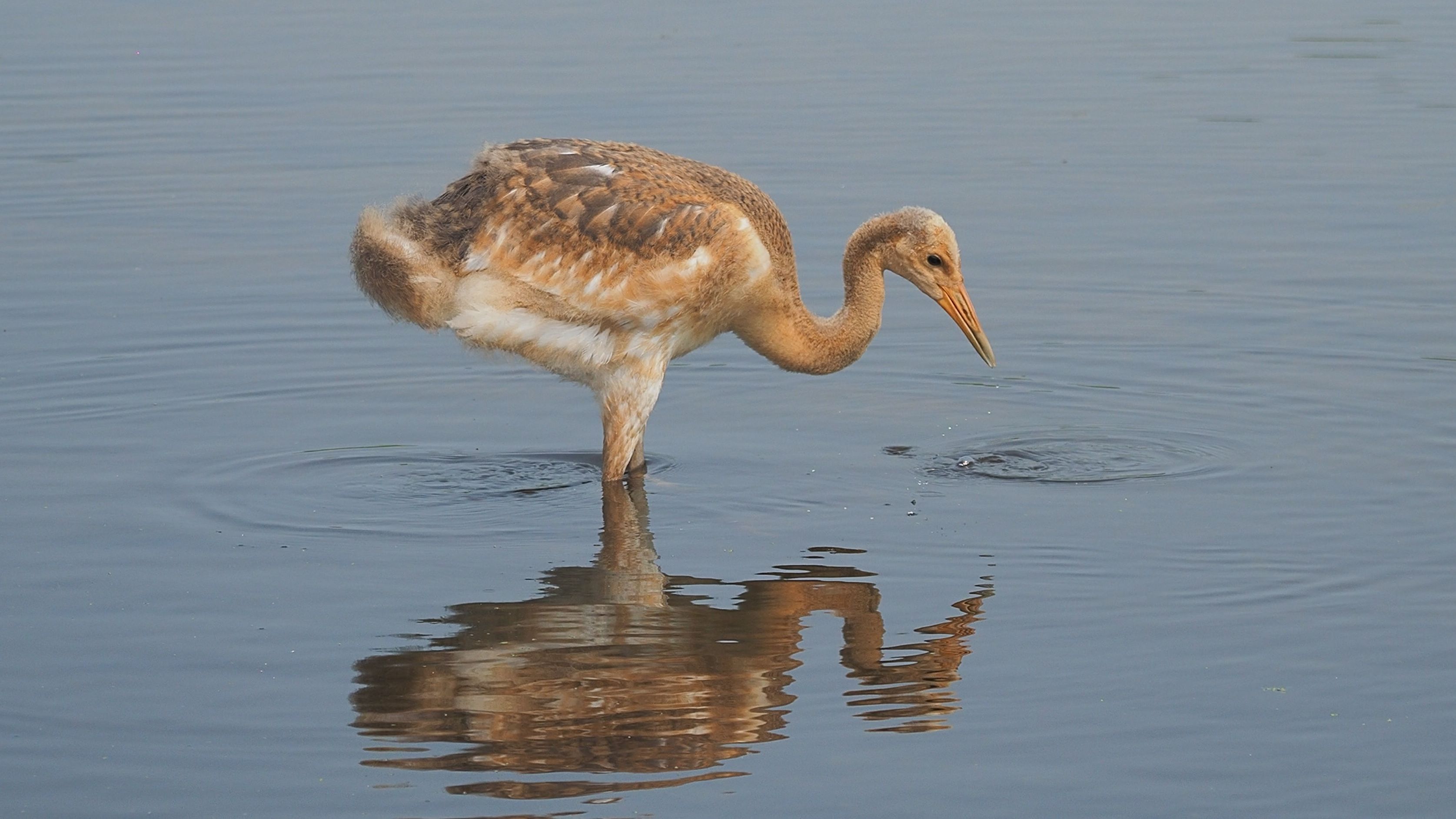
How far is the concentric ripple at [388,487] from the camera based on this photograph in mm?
8773

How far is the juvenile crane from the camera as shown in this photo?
342 inches

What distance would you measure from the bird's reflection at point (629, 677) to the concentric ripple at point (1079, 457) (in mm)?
1315

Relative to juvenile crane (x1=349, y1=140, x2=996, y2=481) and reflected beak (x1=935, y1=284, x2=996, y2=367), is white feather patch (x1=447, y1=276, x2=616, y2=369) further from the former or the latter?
reflected beak (x1=935, y1=284, x2=996, y2=367)

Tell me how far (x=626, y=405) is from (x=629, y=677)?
2.29m

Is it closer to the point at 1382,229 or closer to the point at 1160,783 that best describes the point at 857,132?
the point at 1382,229

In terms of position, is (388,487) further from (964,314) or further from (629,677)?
(964,314)

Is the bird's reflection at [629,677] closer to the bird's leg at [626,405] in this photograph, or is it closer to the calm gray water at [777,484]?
the calm gray water at [777,484]

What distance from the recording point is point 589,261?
8734 millimetres

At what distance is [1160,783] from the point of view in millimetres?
6133

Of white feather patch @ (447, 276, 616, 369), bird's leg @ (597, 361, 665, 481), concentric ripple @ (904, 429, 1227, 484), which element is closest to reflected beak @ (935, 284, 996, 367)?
concentric ripple @ (904, 429, 1227, 484)

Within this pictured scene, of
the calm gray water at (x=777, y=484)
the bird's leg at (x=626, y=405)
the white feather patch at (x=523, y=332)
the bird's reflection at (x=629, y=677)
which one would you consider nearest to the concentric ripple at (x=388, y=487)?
the calm gray water at (x=777, y=484)

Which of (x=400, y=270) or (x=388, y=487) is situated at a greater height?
(x=400, y=270)

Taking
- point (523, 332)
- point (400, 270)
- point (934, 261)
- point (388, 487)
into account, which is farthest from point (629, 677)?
point (934, 261)

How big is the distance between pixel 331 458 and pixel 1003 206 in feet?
19.7
